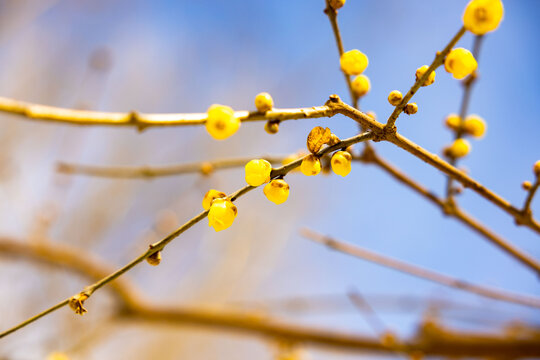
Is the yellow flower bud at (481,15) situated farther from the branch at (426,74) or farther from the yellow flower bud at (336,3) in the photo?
the yellow flower bud at (336,3)

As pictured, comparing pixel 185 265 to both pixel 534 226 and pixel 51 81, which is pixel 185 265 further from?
pixel 534 226

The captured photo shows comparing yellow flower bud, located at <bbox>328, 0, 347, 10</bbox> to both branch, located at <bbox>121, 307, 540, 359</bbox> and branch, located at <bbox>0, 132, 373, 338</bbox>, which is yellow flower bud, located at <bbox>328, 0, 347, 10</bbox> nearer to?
branch, located at <bbox>0, 132, 373, 338</bbox>

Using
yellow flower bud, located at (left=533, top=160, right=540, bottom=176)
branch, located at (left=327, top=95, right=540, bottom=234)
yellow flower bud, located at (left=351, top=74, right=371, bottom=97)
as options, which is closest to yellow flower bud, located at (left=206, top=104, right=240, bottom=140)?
branch, located at (left=327, top=95, right=540, bottom=234)

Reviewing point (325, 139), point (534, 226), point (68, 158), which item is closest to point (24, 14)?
point (68, 158)

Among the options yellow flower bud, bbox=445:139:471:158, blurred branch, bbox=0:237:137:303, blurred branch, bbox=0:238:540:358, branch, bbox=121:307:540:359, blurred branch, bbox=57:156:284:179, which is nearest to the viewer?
yellow flower bud, bbox=445:139:471:158

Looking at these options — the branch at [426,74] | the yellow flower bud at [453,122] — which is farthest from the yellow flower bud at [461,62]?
the yellow flower bud at [453,122]

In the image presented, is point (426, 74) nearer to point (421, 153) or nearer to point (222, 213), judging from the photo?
point (421, 153)
